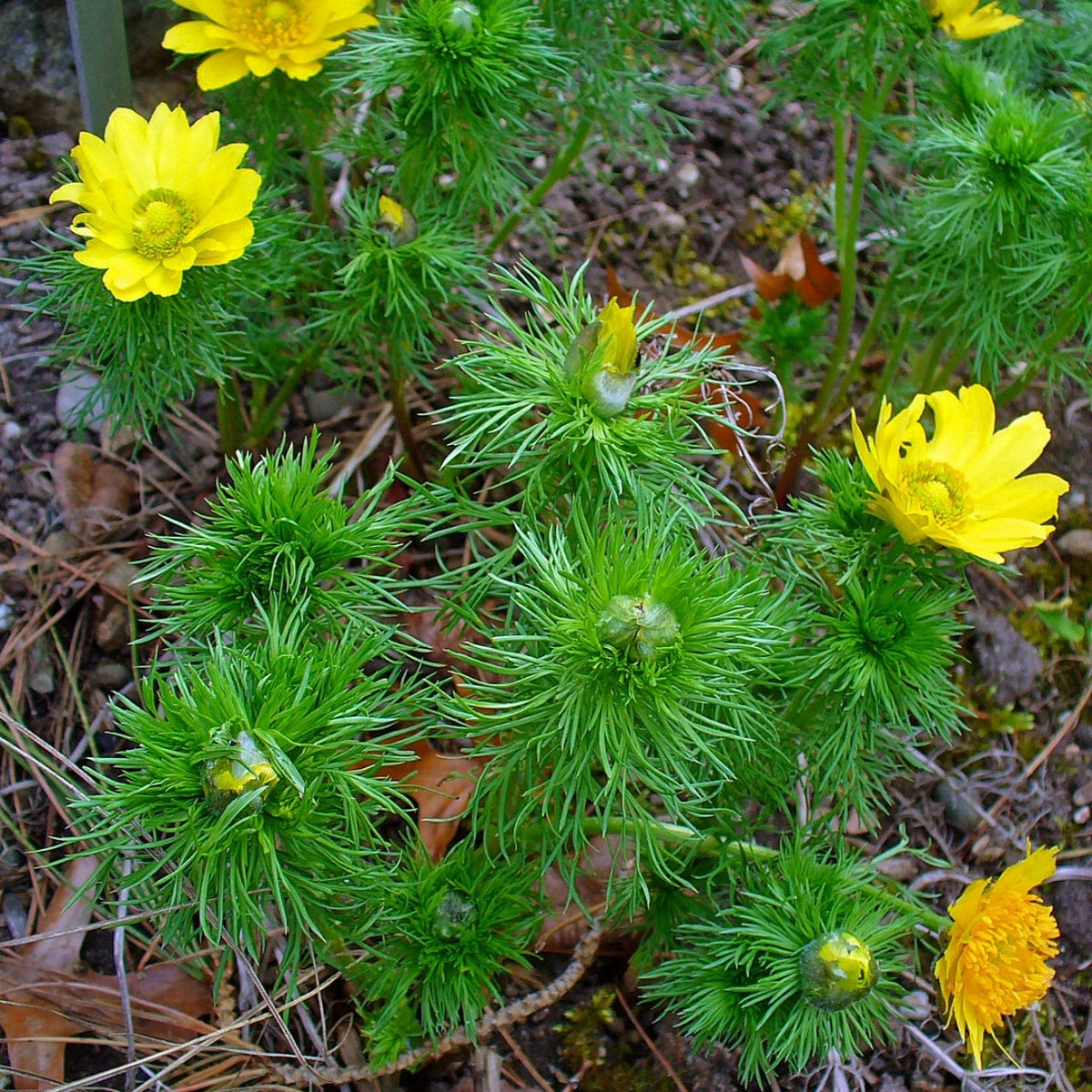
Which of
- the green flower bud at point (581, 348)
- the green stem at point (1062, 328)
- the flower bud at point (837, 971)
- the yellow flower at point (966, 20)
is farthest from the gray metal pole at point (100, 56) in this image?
the flower bud at point (837, 971)

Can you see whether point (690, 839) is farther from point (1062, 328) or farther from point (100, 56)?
point (100, 56)

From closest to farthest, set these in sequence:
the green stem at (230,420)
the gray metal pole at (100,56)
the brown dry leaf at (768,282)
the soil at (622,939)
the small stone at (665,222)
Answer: the soil at (622,939)
the gray metal pole at (100,56)
the green stem at (230,420)
the brown dry leaf at (768,282)
the small stone at (665,222)

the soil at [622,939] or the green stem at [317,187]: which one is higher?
the green stem at [317,187]

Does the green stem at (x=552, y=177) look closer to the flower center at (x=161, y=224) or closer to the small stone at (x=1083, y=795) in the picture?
the flower center at (x=161, y=224)

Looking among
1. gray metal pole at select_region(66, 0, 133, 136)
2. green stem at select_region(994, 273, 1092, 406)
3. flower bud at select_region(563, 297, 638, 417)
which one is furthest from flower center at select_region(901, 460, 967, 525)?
gray metal pole at select_region(66, 0, 133, 136)

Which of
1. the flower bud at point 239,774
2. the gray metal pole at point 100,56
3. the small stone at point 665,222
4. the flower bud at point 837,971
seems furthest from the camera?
the small stone at point 665,222

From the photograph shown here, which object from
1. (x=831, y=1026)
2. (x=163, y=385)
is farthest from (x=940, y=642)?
(x=163, y=385)

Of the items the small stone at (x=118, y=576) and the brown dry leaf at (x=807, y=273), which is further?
the brown dry leaf at (x=807, y=273)

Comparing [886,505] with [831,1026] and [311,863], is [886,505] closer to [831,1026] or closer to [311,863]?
[831,1026]
